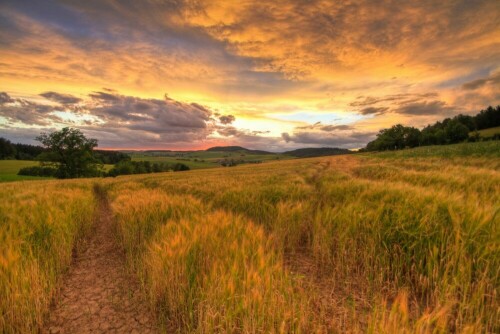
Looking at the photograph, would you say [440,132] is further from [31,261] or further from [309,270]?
[31,261]

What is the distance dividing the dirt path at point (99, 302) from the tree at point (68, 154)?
55.9 meters

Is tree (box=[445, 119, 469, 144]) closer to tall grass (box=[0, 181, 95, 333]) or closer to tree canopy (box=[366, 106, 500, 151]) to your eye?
tree canopy (box=[366, 106, 500, 151])

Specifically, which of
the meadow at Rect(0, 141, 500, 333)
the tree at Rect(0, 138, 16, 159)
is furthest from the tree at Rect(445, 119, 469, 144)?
the tree at Rect(0, 138, 16, 159)

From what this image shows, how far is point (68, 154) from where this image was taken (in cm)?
4778

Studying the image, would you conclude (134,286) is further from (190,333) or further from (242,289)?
(242,289)

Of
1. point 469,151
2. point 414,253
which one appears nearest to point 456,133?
point 469,151

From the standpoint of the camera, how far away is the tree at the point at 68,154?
4625cm

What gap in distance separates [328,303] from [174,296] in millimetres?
1732

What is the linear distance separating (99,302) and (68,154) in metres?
58.6

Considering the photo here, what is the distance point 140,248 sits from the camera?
3977 mm

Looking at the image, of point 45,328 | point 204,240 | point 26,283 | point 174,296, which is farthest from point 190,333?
point 26,283

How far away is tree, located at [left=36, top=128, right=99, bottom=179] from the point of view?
152 feet

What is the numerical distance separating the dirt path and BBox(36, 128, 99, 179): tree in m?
55.9

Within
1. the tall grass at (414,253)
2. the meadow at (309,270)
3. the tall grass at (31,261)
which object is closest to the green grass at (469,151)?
the tall grass at (414,253)
